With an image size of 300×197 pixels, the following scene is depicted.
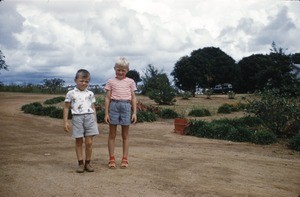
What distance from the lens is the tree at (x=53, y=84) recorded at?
3745 centimetres

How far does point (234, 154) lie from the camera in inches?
315

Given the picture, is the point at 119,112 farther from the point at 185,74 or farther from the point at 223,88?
the point at 223,88

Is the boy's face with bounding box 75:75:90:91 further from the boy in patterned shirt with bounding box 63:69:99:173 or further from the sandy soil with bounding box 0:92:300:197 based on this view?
the sandy soil with bounding box 0:92:300:197

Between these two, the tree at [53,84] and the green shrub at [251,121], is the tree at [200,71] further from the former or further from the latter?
the green shrub at [251,121]

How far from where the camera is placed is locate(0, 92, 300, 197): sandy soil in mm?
4625

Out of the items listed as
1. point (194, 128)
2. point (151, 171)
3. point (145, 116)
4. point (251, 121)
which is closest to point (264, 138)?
point (194, 128)

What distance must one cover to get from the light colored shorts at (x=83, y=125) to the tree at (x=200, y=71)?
113 feet

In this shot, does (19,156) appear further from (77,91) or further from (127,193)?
(127,193)

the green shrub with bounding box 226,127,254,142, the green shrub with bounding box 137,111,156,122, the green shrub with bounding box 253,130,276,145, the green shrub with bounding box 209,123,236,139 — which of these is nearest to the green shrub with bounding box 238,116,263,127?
the green shrub with bounding box 209,123,236,139

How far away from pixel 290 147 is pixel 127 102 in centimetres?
538

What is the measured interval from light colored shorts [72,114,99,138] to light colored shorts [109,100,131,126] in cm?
32

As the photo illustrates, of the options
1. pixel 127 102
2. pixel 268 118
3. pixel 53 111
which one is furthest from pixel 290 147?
pixel 53 111

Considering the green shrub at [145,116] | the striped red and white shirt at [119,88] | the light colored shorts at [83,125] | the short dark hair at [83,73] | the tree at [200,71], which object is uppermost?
the tree at [200,71]

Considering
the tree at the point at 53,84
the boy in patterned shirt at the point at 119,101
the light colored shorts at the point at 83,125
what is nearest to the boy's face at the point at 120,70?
the boy in patterned shirt at the point at 119,101
